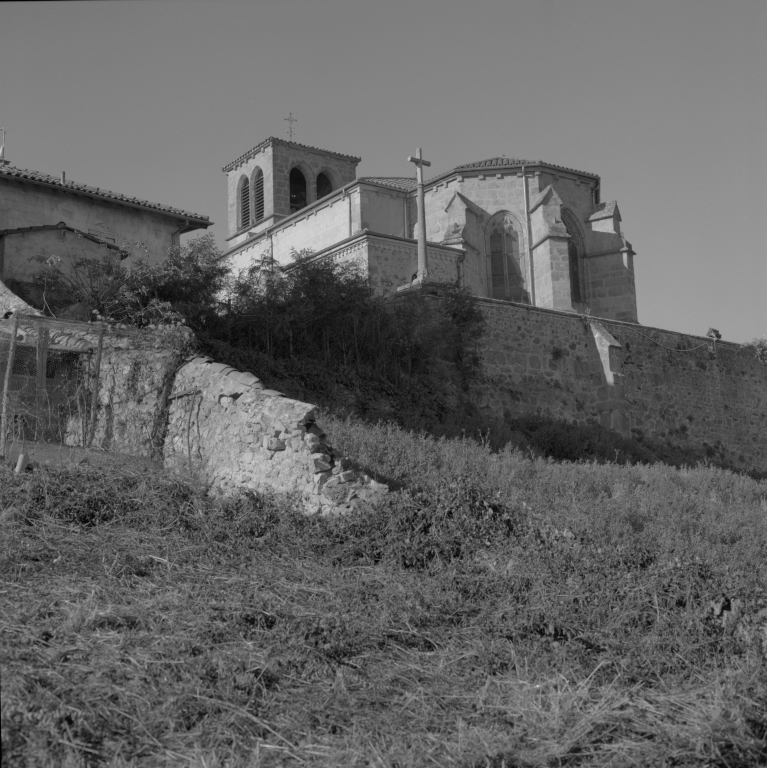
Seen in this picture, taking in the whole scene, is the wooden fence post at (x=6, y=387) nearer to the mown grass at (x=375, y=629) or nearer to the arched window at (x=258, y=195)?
the mown grass at (x=375, y=629)

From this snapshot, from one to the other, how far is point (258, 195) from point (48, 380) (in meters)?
30.5

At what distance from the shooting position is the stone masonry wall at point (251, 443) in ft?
32.0

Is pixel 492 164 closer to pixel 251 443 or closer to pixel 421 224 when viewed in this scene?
pixel 421 224

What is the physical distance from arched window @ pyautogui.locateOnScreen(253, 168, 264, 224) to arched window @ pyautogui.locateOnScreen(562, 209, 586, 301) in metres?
13.8

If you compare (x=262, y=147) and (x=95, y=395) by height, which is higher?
(x=262, y=147)

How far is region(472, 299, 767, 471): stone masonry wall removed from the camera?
2067cm

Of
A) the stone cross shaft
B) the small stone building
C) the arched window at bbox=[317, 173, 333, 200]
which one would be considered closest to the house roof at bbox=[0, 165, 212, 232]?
the small stone building

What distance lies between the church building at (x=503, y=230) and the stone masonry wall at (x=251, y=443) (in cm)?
1733

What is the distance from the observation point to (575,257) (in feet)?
111

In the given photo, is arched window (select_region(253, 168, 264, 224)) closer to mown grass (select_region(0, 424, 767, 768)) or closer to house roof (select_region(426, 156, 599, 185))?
house roof (select_region(426, 156, 599, 185))

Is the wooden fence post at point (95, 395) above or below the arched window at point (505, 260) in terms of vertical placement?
below

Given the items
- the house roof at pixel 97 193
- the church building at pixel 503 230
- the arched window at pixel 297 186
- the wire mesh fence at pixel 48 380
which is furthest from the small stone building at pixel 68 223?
the arched window at pixel 297 186

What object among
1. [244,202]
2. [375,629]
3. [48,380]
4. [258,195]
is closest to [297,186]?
[258,195]

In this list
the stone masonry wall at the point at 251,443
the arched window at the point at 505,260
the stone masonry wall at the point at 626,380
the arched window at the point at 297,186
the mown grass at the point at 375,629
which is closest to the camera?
the mown grass at the point at 375,629
